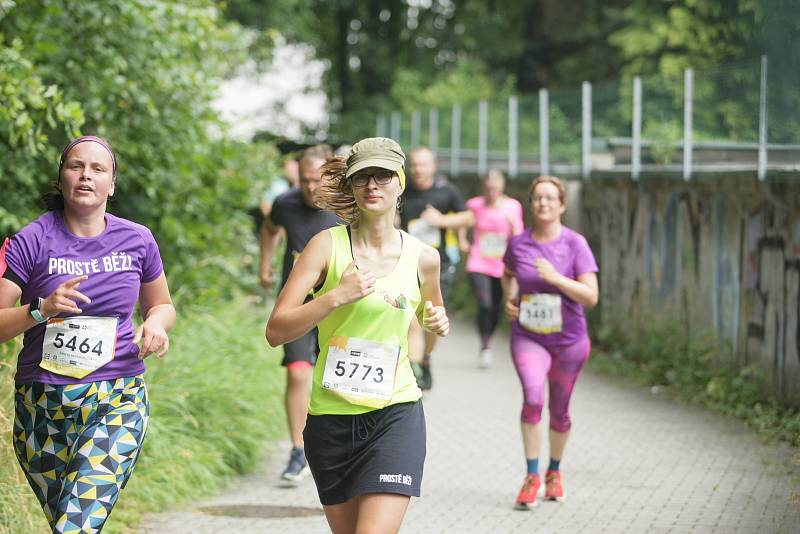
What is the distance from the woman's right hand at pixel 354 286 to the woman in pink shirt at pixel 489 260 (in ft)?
31.8

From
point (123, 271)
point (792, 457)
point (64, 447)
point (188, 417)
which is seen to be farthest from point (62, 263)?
point (792, 457)

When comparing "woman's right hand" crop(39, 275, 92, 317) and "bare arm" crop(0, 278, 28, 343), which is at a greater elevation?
"woman's right hand" crop(39, 275, 92, 317)

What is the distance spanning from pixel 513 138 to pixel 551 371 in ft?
43.6

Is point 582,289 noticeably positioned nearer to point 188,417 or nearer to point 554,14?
point 188,417

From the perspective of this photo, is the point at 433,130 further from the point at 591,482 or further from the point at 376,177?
the point at 376,177

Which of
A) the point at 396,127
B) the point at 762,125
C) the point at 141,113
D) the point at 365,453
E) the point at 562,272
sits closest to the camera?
the point at 365,453

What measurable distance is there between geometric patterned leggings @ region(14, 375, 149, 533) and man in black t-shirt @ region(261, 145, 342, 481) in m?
3.24

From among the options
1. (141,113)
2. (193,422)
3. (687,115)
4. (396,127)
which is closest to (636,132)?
(687,115)

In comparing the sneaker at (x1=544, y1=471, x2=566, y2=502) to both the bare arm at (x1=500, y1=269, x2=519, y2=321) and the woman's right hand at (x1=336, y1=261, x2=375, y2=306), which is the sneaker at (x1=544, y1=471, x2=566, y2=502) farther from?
the woman's right hand at (x1=336, y1=261, x2=375, y2=306)

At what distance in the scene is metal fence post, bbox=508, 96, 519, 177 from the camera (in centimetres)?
2092

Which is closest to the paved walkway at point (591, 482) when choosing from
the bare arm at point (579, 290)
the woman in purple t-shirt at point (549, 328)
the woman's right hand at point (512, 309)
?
the woman in purple t-shirt at point (549, 328)

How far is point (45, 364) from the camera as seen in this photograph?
17.0 feet

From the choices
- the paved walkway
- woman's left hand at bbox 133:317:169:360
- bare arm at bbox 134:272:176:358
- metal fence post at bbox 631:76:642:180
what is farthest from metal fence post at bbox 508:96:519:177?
woman's left hand at bbox 133:317:169:360

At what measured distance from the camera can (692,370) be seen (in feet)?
41.4
